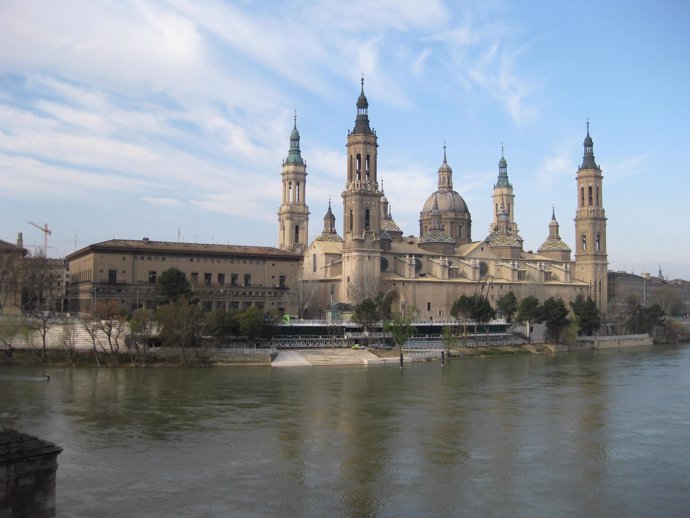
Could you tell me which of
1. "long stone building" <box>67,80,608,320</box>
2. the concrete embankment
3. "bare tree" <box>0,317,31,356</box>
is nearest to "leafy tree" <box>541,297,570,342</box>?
the concrete embankment

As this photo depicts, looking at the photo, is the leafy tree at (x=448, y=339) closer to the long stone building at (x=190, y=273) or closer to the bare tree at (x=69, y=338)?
the long stone building at (x=190, y=273)

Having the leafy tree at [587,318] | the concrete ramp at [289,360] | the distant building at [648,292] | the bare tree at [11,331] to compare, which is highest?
the distant building at [648,292]

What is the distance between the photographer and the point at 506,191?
373 ft

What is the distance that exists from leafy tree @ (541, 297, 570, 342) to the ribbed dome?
94.1 ft

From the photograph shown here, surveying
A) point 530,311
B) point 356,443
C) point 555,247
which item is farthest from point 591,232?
point 356,443

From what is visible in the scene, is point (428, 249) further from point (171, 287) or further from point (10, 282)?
point (10, 282)

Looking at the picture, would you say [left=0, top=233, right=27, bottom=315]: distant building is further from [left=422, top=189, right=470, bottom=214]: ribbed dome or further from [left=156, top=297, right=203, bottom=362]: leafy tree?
[left=422, top=189, right=470, bottom=214]: ribbed dome

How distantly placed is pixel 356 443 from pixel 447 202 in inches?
2911

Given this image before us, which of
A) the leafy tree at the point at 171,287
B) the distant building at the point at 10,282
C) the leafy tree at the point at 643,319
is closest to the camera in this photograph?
the leafy tree at the point at 171,287

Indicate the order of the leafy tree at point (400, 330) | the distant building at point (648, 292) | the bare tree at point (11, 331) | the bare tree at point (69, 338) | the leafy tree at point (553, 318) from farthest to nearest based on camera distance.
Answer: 1. the distant building at point (648, 292)
2. the leafy tree at point (553, 318)
3. the leafy tree at point (400, 330)
4. the bare tree at point (69, 338)
5. the bare tree at point (11, 331)

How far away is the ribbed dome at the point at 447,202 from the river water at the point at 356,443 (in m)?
54.0

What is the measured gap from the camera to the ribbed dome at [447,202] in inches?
3824

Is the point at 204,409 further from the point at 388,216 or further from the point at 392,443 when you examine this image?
the point at 388,216

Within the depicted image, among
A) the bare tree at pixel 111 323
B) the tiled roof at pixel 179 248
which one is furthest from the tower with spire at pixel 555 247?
the bare tree at pixel 111 323
